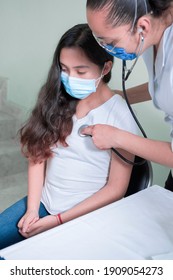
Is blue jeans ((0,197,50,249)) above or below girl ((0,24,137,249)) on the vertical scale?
below

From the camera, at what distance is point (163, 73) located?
82 centimetres

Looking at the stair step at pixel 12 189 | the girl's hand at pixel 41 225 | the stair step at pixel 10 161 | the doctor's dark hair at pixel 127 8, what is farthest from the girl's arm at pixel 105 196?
the stair step at pixel 10 161

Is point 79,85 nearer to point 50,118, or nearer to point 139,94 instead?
point 50,118

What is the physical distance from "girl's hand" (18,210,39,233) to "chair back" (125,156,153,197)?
0.36 meters

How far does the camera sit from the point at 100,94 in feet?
3.66

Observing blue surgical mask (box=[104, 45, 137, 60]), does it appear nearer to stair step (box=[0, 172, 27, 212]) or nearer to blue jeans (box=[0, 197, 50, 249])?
blue jeans (box=[0, 197, 50, 249])


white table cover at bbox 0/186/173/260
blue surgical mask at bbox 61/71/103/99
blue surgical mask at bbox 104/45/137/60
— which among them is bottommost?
white table cover at bbox 0/186/173/260

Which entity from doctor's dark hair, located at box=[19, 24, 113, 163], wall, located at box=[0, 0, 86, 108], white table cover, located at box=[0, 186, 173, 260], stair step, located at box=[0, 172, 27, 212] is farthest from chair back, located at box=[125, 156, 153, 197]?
wall, located at box=[0, 0, 86, 108]

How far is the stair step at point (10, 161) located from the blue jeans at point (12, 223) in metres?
1.39

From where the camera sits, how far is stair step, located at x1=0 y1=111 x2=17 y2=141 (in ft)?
8.84

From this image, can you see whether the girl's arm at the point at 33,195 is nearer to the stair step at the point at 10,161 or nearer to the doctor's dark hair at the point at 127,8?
the doctor's dark hair at the point at 127,8

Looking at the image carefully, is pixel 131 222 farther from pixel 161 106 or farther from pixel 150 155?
pixel 161 106

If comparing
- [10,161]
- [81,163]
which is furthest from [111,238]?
[10,161]

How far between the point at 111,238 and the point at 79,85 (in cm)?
53
